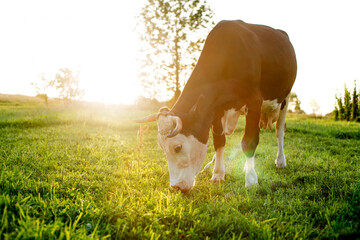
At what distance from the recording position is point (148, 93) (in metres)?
14.3

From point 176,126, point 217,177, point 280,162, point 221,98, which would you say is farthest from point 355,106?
point 176,126

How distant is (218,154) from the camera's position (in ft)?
13.5

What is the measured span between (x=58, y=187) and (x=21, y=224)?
131 centimetres

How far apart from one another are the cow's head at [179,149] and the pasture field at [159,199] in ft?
0.68

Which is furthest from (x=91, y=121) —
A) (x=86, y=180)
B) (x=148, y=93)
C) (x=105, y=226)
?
(x=105, y=226)

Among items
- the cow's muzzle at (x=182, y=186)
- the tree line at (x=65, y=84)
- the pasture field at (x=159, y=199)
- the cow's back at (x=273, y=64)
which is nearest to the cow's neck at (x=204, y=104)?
the cow's muzzle at (x=182, y=186)

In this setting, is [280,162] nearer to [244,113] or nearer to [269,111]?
[269,111]

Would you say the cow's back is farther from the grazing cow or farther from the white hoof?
the white hoof

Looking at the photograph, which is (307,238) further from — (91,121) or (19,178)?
(91,121)

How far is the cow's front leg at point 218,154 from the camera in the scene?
3990 millimetres

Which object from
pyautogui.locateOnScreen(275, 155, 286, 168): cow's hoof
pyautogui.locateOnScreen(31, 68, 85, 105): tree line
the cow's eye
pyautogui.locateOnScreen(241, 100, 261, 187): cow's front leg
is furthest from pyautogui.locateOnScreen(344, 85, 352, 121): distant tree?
pyautogui.locateOnScreen(31, 68, 85, 105): tree line

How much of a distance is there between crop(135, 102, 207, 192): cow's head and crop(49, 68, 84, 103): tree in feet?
214

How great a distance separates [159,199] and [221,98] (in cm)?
151

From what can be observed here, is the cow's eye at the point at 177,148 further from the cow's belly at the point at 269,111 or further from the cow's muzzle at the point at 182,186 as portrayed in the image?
the cow's belly at the point at 269,111
